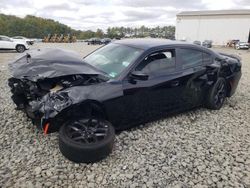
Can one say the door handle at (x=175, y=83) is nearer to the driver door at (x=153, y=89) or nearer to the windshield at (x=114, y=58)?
the driver door at (x=153, y=89)

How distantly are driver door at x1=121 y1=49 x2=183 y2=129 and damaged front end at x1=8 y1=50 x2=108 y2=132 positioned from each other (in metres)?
0.47

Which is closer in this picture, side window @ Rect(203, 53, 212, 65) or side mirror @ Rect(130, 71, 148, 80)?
side mirror @ Rect(130, 71, 148, 80)

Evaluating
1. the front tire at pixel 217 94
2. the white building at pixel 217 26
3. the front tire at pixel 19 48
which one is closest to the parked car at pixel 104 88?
the front tire at pixel 217 94

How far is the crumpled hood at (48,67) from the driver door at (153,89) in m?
0.52

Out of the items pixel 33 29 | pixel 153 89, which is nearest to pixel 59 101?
pixel 153 89

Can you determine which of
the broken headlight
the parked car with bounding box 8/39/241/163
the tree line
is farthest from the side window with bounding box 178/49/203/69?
the tree line

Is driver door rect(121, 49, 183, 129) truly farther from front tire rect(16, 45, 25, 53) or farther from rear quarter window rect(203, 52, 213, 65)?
front tire rect(16, 45, 25, 53)

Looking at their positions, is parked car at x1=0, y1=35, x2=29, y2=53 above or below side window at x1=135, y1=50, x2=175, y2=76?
below

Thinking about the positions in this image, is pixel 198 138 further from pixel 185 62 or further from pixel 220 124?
pixel 185 62

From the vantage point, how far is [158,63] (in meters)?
3.66

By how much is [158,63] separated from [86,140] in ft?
5.55

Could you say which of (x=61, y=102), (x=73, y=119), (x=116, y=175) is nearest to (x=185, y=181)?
(x=116, y=175)

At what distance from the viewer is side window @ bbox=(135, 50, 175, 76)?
3.49 metres

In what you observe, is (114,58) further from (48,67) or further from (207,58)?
(207,58)
